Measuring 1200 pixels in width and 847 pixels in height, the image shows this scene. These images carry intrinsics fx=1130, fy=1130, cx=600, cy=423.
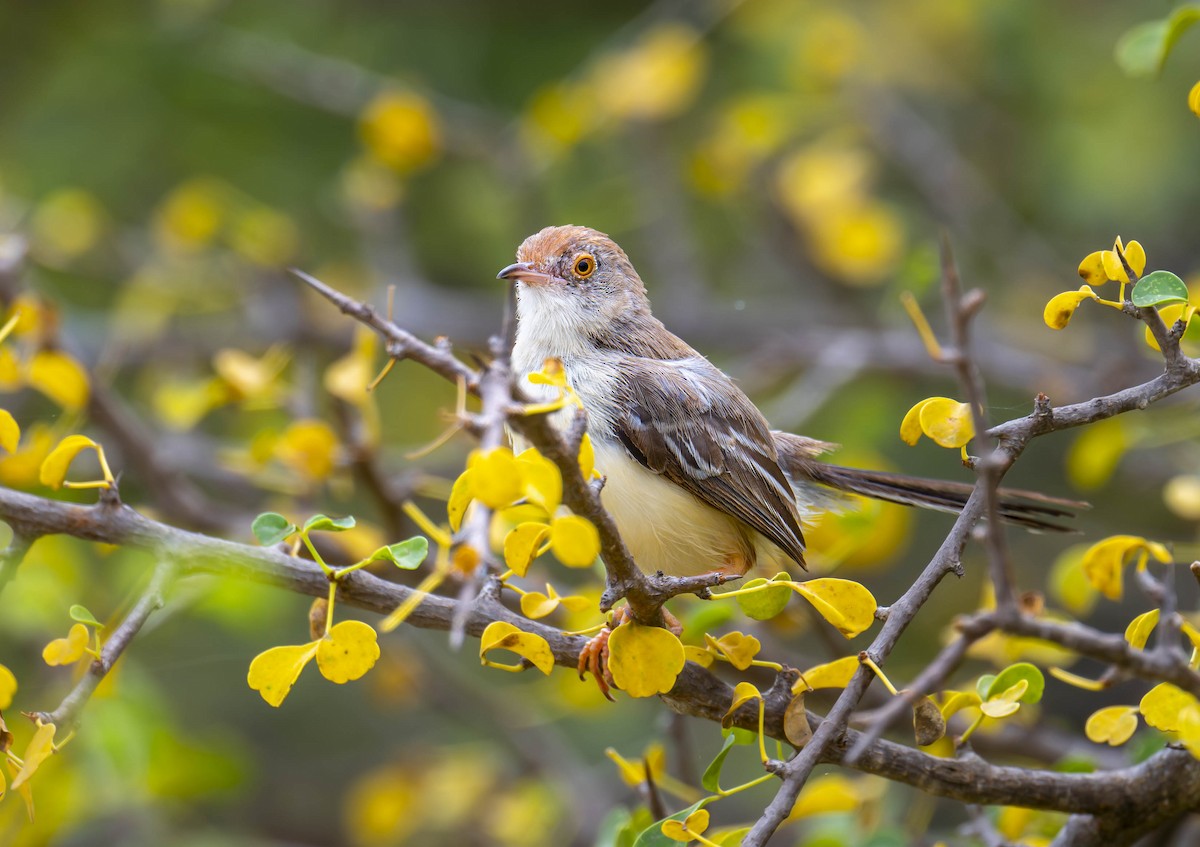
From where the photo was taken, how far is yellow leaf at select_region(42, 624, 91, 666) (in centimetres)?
183

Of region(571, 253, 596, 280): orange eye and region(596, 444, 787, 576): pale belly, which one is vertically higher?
region(571, 253, 596, 280): orange eye

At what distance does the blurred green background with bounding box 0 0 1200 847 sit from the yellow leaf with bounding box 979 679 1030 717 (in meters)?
1.21

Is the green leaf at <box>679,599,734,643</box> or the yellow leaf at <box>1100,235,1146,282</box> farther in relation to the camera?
the green leaf at <box>679,599,734,643</box>

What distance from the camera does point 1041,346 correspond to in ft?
18.6

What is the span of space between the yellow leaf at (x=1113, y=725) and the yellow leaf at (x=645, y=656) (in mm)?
792

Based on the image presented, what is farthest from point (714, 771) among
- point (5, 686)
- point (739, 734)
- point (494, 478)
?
point (5, 686)

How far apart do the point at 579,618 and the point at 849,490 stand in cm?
98

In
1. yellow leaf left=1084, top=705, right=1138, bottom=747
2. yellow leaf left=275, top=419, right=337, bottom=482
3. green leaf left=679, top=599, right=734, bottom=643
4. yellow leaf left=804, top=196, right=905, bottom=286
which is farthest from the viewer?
yellow leaf left=804, top=196, right=905, bottom=286

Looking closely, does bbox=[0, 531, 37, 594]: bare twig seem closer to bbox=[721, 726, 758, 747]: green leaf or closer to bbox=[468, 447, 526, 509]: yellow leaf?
bbox=[468, 447, 526, 509]: yellow leaf

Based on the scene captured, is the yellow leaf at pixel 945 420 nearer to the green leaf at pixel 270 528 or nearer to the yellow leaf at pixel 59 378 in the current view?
the green leaf at pixel 270 528

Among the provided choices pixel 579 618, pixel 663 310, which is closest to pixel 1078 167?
pixel 663 310

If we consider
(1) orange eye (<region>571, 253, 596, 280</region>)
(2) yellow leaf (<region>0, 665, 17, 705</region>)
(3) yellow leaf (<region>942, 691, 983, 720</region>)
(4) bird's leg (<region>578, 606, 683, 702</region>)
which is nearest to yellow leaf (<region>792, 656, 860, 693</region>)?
(3) yellow leaf (<region>942, 691, 983, 720</region>)

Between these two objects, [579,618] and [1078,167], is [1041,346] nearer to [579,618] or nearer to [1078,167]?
[1078,167]

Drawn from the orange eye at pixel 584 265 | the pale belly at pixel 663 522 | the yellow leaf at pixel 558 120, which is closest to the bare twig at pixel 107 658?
the pale belly at pixel 663 522
